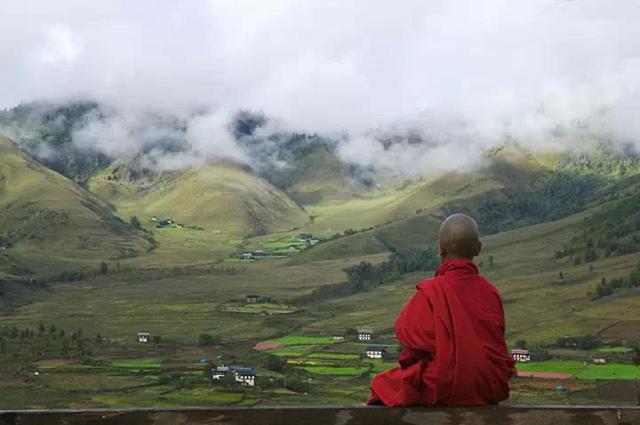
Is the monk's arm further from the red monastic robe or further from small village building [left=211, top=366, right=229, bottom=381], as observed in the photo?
small village building [left=211, top=366, right=229, bottom=381]

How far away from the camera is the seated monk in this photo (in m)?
7.09

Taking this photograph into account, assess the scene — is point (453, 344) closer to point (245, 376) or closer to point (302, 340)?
point (245, 376)

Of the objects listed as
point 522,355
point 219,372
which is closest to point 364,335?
point 522,355

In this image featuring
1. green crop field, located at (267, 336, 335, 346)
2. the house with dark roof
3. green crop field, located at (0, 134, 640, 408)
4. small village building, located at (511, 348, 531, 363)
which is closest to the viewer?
green crop field, located at (0, 134, 640, 408)

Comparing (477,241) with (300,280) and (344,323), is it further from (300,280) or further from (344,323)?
(300,280)

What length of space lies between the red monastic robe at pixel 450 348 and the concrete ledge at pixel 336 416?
409mm

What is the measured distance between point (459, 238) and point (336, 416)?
1989mm

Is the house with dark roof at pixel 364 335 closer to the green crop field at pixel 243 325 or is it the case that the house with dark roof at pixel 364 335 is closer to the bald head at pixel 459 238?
the green crop field at pixel 243 325

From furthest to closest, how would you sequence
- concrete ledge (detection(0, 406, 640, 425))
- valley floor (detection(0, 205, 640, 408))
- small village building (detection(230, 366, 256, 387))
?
small village building (detection(230, 366, 256, 387))
valley floor (detection(0, 205, 640, 408))
concrete ledge (detection(0, 406, 640, 425))

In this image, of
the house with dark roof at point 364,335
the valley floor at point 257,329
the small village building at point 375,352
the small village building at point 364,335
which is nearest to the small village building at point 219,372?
the valley floor at point 257,329

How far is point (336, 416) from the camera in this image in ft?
21.9

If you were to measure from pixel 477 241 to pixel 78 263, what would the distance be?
644 feet

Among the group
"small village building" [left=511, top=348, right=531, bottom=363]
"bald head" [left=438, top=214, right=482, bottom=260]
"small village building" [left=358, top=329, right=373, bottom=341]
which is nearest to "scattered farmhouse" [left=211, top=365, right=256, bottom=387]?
"small village building" [left=358, top=329, right=373, bottom=341]

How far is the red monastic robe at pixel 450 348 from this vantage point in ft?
23.2
